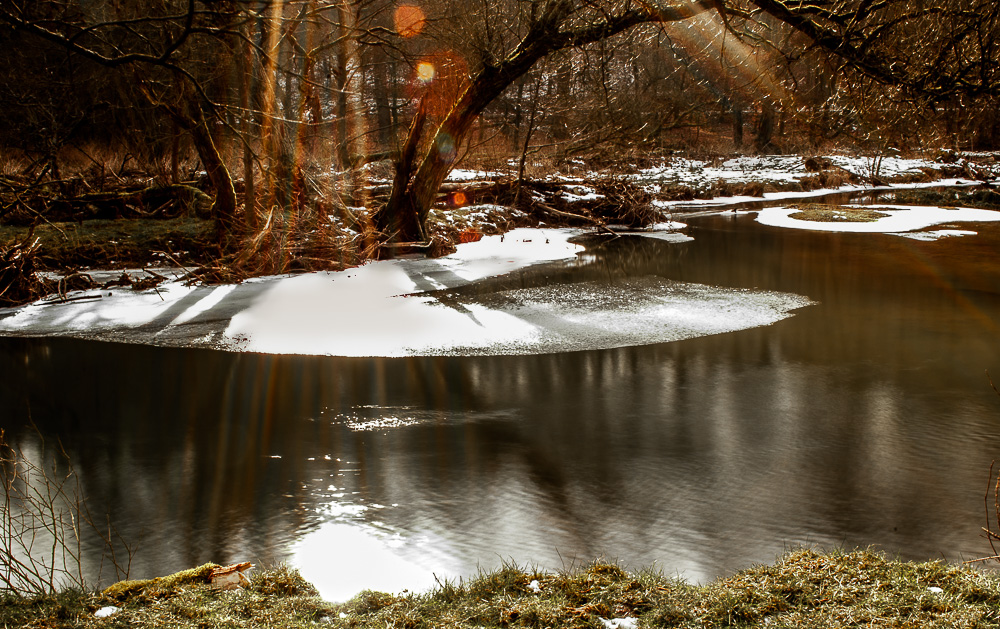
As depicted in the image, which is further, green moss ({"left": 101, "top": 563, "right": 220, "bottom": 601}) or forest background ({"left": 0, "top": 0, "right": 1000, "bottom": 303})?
forest background ({"left": 0, "top": 0, "right": 1000, "bottom": 303})

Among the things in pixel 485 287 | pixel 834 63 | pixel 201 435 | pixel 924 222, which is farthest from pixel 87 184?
pixel 924 222

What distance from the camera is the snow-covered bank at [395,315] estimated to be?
344 inches

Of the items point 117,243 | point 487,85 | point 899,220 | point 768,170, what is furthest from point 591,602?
point 768,170

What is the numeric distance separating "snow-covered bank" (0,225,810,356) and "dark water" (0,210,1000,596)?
1.44ft

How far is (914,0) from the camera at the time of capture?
27.5 feet

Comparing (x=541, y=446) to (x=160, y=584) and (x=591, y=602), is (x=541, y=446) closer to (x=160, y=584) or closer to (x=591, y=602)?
(x=591, y=602)

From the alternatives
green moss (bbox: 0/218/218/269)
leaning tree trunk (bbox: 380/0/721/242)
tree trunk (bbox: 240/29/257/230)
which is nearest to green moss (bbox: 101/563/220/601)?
leaning tree trunk (bbox: 380/0/721/242)

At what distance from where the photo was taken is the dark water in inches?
172

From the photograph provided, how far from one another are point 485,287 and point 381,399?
210 inches

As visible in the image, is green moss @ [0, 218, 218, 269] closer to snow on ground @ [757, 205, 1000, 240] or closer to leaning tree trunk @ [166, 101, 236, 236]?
leaning tree trunk @ [166, 101, 236, 236]

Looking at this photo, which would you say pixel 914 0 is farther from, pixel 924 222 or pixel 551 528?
pixel 924 222

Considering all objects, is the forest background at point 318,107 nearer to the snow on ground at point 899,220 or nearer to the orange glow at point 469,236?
the orange glow at point 469,236

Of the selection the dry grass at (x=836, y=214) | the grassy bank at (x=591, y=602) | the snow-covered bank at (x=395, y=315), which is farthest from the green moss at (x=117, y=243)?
the dry grass at (x=836, y=214)

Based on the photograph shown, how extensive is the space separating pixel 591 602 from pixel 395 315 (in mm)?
6983
